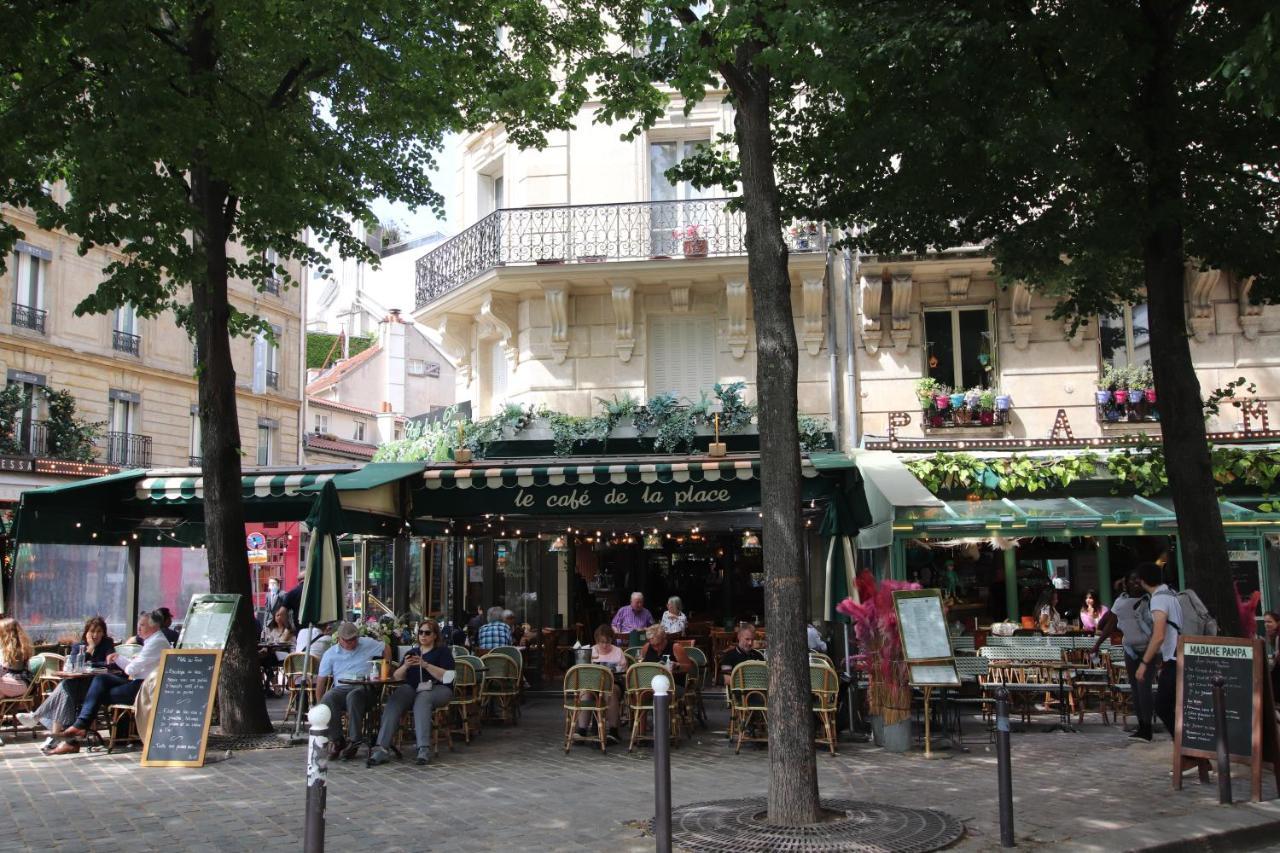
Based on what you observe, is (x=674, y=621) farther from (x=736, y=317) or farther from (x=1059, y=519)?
(x=1059, y=519)

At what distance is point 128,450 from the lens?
26.9 meters

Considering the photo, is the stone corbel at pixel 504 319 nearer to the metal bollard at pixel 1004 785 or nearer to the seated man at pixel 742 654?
the seated man at pixel 742 654

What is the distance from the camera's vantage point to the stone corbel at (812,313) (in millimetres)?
16906

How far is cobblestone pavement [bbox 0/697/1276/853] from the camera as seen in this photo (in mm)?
6883

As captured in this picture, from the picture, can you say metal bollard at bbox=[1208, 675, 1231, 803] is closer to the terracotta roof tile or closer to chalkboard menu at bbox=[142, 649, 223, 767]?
chalkboard menu at bbox=[142, 649, 223, 767]

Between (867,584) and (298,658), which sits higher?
(867,584)

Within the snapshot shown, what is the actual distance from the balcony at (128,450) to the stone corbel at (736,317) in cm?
1665

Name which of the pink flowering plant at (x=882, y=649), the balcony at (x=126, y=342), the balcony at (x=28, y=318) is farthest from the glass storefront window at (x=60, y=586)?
the pink flowering plant at (x=882, y=649)

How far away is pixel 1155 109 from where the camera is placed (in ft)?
31.7

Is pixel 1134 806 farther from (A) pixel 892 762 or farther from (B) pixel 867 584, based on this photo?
(B) pixel 867 584

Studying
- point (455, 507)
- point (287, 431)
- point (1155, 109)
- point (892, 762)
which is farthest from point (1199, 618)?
point (287, 431)

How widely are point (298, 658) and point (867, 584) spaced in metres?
6.56

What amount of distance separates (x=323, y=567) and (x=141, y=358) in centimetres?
1983

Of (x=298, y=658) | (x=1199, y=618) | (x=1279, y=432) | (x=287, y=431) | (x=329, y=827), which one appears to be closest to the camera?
(x=329, y=827)
